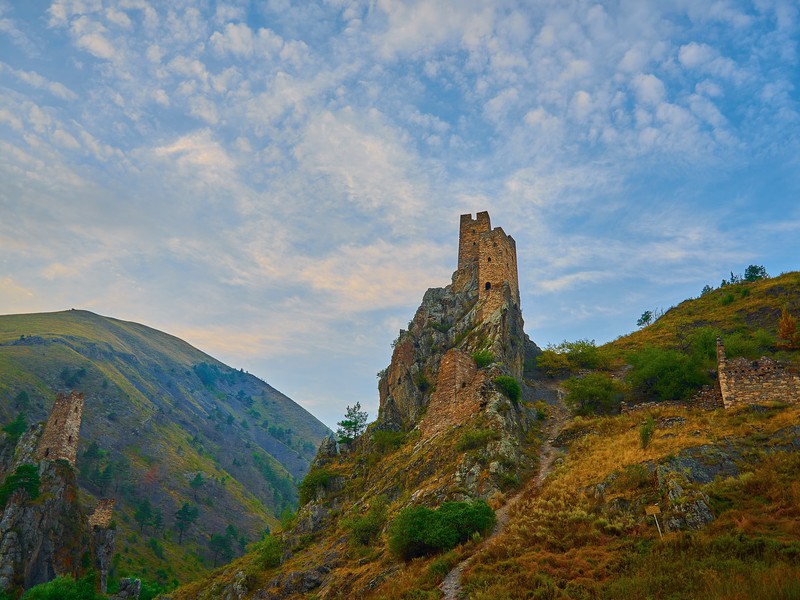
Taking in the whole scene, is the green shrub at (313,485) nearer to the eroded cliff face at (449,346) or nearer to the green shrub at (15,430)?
the eroded cliff face at (449,346)

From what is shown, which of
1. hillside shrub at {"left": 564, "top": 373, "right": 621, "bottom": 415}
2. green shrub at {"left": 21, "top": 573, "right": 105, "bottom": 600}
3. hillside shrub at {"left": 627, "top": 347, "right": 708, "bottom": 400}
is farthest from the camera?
green shrub at {"left": 21, "top": 573, "right": 105, "bottom": 600}

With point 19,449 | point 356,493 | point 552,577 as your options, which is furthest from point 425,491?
point 19,449

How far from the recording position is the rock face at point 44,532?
59.7 metres

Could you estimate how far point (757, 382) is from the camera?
29.6 m

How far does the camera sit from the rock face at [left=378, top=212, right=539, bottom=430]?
43000 millimetres

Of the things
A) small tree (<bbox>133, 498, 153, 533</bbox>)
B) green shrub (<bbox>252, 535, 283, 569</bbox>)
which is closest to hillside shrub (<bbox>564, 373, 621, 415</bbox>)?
green shrub (<bbox>252, 535, 283, 569</bbox>)

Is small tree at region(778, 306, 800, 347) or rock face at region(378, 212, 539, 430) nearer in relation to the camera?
small tree at region(778, 306, 800, 347)

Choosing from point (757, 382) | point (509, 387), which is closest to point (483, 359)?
point (509, 387)

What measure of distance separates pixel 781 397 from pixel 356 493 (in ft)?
95.2

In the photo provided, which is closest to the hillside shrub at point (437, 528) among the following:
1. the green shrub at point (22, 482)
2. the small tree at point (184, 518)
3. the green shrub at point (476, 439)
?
the green shrub at point (476, 439)

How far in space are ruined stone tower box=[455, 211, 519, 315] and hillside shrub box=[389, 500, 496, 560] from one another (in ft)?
99.9

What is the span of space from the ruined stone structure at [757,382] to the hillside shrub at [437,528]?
16.5 metres

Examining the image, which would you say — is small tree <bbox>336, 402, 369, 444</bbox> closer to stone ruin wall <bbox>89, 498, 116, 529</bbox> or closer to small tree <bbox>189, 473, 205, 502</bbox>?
stone ruin wall <bbox>89, 498, 116, 529</bbox>

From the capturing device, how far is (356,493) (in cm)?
4078
